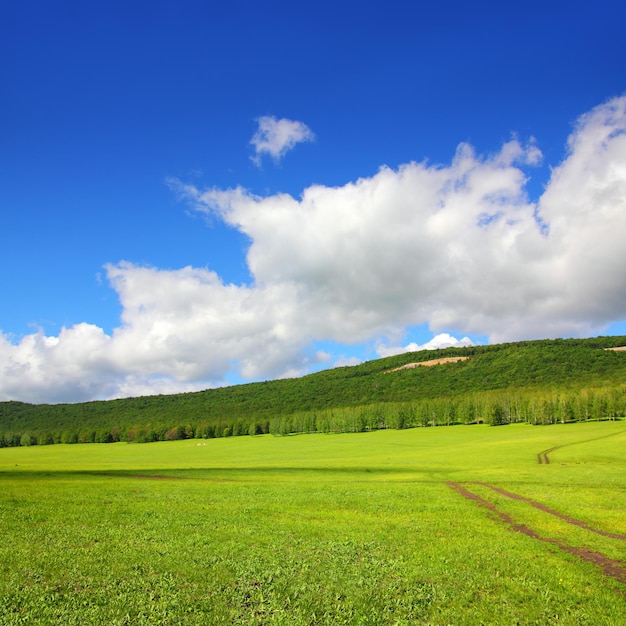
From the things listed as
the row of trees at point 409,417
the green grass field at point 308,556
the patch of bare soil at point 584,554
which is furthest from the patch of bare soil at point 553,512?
the row of trees at point 409,417

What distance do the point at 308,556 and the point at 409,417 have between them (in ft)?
510

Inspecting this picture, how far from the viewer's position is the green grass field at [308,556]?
40.6 feet

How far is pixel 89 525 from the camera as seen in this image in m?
20.9

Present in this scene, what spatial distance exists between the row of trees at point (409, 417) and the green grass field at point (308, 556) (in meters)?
126

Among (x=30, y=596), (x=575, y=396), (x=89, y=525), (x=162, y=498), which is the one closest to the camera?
(x=30, y=596)

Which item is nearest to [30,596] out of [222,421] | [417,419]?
[417,419]

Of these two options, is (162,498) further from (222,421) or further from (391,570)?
(222,421)

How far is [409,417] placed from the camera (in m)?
164

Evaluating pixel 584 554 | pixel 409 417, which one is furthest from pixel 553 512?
pixel 409 417

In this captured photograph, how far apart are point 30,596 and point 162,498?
53.8 ft

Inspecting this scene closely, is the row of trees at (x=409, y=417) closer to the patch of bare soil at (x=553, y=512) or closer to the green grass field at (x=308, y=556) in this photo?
the patch of bare soil at (x=553, y=512)

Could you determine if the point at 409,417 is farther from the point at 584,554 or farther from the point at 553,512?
the point at 584,554

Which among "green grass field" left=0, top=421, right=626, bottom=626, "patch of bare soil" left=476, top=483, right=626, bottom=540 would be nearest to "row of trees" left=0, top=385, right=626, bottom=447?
"patch of bare soil" left=476, top=483, right=626, bottom=540

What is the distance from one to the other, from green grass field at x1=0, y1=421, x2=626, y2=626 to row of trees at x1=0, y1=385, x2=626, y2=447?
125568 millimetres
